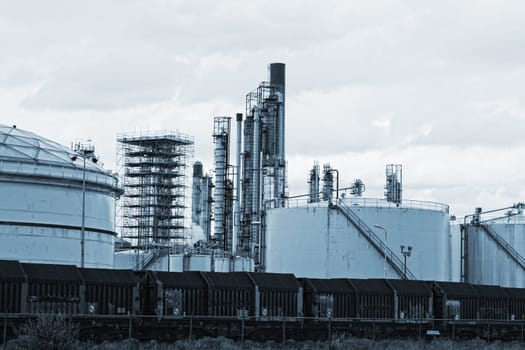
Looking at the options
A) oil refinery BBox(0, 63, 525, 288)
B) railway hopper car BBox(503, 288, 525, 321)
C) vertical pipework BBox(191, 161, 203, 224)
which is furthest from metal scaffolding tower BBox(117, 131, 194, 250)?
railway hopper car BBox(503, 288, 525, 321)

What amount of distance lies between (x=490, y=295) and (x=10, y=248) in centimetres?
2992

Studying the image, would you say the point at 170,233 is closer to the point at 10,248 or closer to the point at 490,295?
the point at 10,248

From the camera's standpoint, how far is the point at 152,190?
333ft

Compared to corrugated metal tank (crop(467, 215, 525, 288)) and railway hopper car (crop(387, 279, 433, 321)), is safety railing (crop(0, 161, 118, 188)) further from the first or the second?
corrugated metal tank (crop(467, 215, 525, 288))

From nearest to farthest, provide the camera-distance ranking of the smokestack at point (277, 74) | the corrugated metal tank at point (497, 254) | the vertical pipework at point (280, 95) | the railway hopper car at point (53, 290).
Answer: the railway hopper car at point (53, 290) → the corrugated metal tank at point (497, 254) → the vertical pipework at point (280, 95) → the smokestack at point (277, 74)

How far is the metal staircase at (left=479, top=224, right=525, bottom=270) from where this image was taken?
84.0m

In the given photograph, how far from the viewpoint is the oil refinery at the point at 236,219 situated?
66250 millimetres

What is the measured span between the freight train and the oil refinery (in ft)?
31.3

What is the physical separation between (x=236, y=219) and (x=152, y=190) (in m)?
9.28

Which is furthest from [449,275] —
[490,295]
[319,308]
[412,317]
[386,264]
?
[319,308]

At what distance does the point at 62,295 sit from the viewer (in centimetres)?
4425

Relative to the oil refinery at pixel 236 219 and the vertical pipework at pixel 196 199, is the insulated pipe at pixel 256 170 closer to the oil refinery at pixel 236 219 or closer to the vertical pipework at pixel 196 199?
the oil refinery at pixel 236 219

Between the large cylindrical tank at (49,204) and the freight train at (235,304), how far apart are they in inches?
739

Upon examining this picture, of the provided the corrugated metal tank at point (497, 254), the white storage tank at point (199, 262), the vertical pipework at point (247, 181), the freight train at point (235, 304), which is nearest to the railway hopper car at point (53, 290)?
the freight train at point (235, 304)
